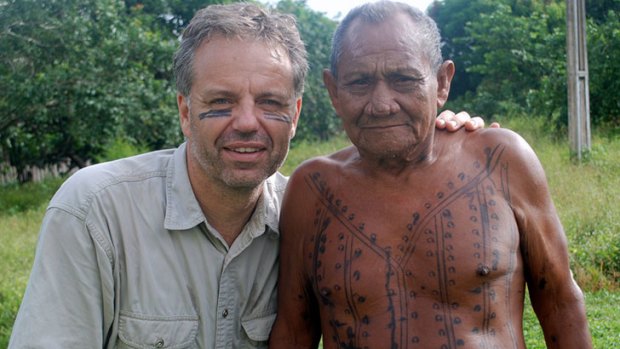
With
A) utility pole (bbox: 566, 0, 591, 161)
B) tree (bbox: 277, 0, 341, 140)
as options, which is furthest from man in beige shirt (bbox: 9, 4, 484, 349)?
tree (bbox: 277, 0, 341, 140)

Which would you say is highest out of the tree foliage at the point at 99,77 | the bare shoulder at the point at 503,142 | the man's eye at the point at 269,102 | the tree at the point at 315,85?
the man's eye at the point at 269,102

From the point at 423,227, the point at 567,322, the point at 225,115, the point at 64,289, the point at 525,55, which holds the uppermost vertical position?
the point at 225,115

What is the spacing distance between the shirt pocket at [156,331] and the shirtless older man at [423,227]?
1.41 ft

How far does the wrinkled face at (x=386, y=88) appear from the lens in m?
2.33

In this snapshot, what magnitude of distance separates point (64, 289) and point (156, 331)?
32 cm

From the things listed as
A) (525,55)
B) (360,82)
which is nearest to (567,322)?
(360,82)

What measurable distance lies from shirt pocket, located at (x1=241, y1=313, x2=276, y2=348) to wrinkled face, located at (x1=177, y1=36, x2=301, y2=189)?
1.59 feet

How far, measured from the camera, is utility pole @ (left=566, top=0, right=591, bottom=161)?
28.5ft

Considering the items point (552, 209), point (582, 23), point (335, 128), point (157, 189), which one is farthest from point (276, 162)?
point (335, 128)

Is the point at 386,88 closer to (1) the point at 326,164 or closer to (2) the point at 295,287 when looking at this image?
(1) the point at 326,164

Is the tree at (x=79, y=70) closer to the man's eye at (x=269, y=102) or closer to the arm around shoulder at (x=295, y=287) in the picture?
the arm around shoulder at (x=295, y=287)

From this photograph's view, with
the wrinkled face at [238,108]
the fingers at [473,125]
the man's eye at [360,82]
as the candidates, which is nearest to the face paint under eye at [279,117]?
the wrinkled face at [238,108]

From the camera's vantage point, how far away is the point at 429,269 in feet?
7.70

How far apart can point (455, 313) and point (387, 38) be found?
88 cm
